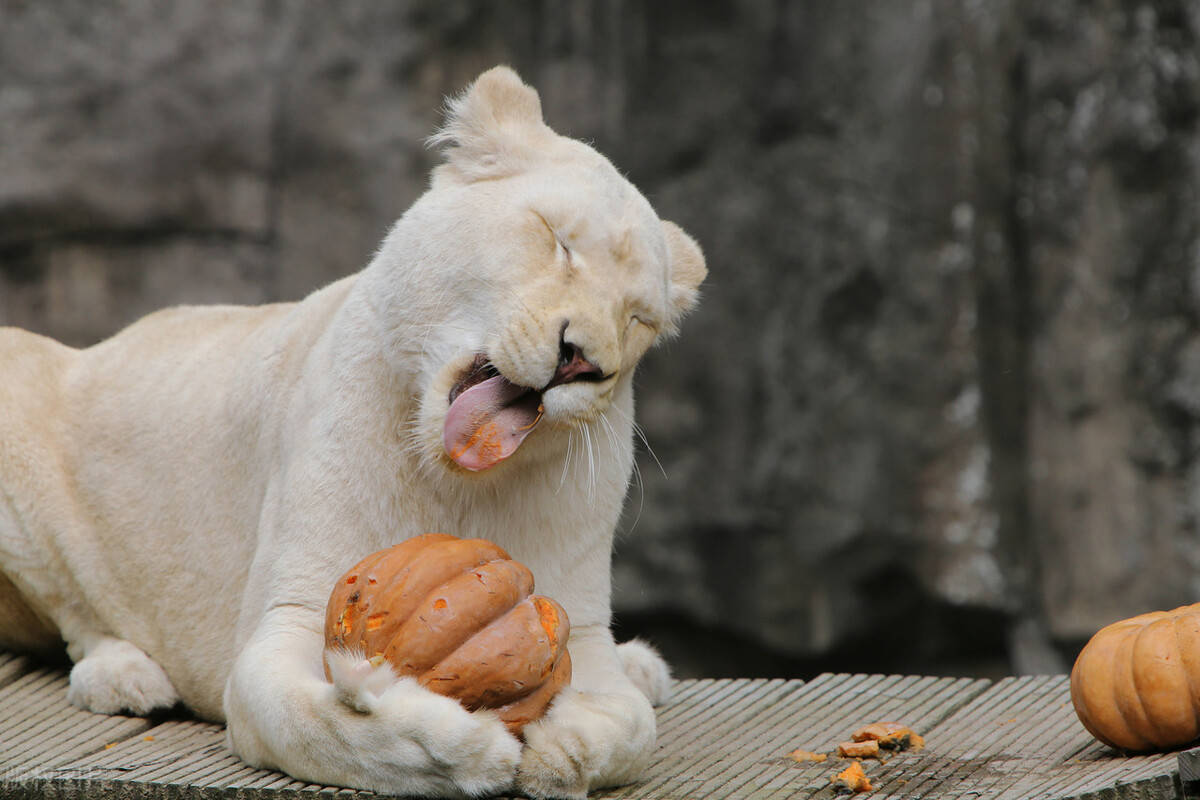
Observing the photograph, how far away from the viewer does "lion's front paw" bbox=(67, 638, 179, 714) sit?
390 centimetres

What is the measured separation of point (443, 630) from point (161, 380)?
5.91 ft

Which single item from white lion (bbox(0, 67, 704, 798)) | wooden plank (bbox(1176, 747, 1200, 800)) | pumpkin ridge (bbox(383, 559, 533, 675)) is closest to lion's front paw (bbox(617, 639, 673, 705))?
white lion (bbox(0, 67, 704, 798))

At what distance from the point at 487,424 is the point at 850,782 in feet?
3.62

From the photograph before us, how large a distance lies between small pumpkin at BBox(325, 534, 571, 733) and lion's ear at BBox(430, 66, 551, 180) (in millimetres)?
1003

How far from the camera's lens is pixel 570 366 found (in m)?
3.06

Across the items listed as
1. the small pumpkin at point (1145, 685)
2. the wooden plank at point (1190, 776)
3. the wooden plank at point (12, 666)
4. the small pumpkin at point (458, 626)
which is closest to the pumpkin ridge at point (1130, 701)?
the small pumpkin at point (1145, 685)

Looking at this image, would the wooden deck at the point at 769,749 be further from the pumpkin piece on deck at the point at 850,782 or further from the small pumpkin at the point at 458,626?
the small pumpkin at the point at 458,626

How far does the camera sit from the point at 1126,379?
24.1 feet

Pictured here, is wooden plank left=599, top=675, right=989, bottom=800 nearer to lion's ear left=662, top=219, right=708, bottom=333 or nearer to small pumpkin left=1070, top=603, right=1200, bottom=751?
small pumpkin left=1070, top=603, right=1200, bottom=751

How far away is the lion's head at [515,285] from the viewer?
306cm

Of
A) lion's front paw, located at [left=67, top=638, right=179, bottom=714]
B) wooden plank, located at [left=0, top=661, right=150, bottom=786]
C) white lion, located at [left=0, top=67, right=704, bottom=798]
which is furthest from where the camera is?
lion's front paw, located at [left=67, top=638, right=179, bottom=714]

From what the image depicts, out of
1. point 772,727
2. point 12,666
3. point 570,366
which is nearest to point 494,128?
point 570,366

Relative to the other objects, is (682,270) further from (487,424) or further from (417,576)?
(417,576)

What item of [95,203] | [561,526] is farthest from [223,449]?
[95,203]
